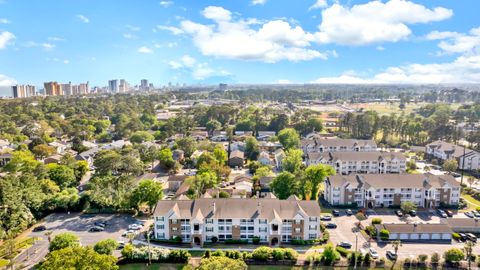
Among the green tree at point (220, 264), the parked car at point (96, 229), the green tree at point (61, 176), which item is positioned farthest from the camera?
the green tree at point (61, 176)

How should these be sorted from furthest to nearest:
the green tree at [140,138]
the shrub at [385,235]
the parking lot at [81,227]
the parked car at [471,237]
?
1. the green tree at [140,138]
2. the parked car at [471,237]
3. the shrub at [385,235]
4. the parking lot at [81,227]

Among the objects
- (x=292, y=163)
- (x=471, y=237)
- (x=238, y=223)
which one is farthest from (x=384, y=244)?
(x=292, y=163)

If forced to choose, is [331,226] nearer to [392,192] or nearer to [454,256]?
[392,192]

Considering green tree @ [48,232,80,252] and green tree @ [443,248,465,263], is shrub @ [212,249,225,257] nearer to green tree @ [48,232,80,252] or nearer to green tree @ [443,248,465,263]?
green tree @ [48,232,80,252]

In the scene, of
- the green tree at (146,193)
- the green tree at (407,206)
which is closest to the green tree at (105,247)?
the green tree at (146,193)

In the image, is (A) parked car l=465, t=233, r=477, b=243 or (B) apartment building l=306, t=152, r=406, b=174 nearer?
(A) parked car l=465, t=233, r=477, b=243

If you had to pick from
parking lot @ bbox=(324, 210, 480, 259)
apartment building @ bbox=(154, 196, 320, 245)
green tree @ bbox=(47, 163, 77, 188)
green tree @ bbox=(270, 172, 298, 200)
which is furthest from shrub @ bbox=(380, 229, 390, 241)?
green tree @ bbox=(47, 163, 77, 188)

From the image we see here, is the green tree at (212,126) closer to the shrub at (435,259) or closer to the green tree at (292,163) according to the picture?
the green tree at (292,163)
